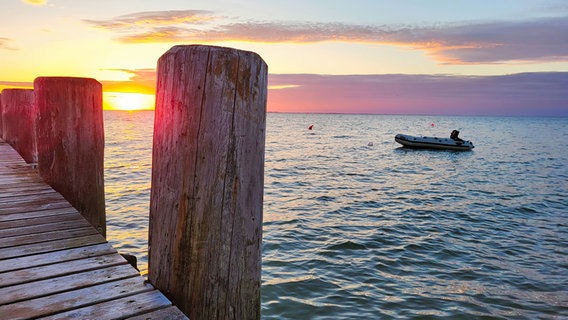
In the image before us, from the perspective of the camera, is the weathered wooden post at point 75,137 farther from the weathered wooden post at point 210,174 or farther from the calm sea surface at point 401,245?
the calm sea surface at point 401,245

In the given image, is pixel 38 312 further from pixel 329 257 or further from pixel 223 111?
pixel 329 257

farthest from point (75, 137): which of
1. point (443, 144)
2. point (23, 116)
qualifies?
point (443, 144)

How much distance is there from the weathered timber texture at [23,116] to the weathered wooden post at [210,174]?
6.90m

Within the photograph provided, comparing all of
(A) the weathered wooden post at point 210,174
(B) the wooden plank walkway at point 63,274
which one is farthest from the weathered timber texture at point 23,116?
(A) the weathered wooden post at point 210,174

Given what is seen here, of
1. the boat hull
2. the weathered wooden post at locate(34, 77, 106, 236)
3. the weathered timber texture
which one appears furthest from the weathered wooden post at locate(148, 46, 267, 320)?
the boat hull

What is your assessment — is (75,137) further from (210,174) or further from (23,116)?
(23,116)

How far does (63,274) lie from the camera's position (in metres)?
2.48

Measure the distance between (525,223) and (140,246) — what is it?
37.6 ft

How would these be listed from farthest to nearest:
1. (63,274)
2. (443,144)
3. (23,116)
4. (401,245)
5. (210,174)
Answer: (443,144), (401,245), (23,116), (63,274), (210,174)

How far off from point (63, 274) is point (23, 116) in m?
6.75

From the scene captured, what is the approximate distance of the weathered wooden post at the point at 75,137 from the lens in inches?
160

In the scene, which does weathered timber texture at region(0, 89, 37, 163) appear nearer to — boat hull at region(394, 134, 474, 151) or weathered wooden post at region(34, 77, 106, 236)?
weathered wooden post at region(34, 77, 106, 236)

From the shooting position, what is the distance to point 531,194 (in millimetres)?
17031

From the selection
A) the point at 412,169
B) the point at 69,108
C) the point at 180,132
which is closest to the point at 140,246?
the point at 69,108
